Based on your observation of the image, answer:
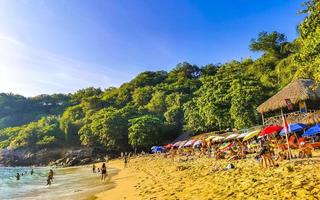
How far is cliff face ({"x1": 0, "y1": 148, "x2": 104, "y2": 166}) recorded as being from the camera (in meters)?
59.9

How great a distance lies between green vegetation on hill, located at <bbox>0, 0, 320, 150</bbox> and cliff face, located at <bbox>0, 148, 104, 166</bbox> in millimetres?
1732

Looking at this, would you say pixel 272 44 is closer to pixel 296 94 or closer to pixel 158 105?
pixel 158 105

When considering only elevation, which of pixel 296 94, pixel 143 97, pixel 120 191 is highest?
pixel 143 97

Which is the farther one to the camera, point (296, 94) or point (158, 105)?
point (158, 105)

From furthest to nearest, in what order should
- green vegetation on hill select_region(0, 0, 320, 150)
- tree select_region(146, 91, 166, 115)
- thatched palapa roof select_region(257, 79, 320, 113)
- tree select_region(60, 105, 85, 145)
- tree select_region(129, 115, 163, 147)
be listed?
tree select_region(60, 105, 85, 145) → tree select_region(146, 91, 166, 115) → tree select_region(129, 115, 163, 147) → green vegetation on hill select_region(0, 0, 320, 150) → thatched palapa roof select_region(257, 79, 320, 113)

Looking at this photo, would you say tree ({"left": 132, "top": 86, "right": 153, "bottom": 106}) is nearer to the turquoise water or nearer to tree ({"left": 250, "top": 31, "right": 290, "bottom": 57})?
tree ({"left": 250, "top": 31, "right": 290, "bottom": 57})

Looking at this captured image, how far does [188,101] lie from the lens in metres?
51.2

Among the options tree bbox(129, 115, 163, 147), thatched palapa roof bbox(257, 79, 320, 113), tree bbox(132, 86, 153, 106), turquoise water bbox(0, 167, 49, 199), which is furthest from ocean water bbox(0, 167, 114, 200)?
tree bbox(132, 86, 153, 106)

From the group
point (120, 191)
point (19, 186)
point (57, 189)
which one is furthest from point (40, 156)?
point (120, 191)

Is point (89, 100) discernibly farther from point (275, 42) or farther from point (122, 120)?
point (275, 42)

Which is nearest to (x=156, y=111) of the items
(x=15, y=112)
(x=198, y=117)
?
(x=198, y=117)

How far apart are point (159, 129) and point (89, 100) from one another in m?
32.7

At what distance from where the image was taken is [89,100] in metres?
77.9

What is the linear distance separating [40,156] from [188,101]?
38.2 meters
